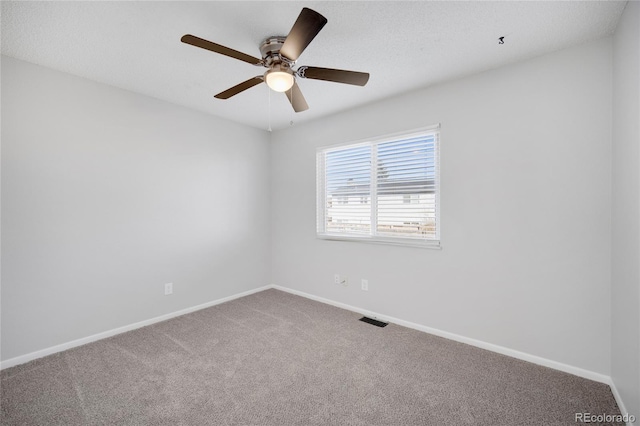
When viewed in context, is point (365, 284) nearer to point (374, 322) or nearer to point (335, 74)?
point (374, 322)

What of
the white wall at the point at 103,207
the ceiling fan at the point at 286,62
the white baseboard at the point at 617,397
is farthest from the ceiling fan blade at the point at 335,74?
the white baseboard at the point at 617,397

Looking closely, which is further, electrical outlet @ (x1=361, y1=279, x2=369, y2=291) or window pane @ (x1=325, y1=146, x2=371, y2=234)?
window pane @ (x1=325, y1=146, x2=371, y2=234)

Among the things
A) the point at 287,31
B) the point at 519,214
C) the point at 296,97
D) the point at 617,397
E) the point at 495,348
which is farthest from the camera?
the point at 495,348

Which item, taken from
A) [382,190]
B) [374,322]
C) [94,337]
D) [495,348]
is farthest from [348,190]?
[94,337]

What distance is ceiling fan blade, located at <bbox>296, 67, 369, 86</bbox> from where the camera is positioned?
1795 mm

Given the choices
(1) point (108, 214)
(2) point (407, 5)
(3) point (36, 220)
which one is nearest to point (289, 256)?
(1) point (108, 214)

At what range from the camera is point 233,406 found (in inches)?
69.0

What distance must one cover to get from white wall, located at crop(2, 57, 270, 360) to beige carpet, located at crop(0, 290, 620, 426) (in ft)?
1.30

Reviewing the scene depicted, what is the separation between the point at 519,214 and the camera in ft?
7.46

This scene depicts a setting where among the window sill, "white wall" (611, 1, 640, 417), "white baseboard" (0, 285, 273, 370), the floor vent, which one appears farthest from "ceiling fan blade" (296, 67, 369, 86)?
"white baseboard" (0, 285, 273, 370)

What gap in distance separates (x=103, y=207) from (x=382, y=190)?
285cm

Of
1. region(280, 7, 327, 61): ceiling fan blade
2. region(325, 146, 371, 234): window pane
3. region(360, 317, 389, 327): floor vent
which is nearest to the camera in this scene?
region(280, 7, 327, 61): ceiling fan blade

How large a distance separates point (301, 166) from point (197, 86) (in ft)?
5.34

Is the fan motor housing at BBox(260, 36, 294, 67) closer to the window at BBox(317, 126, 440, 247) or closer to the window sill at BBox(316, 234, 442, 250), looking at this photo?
the window at BBox(317, 126, 440, 247)
